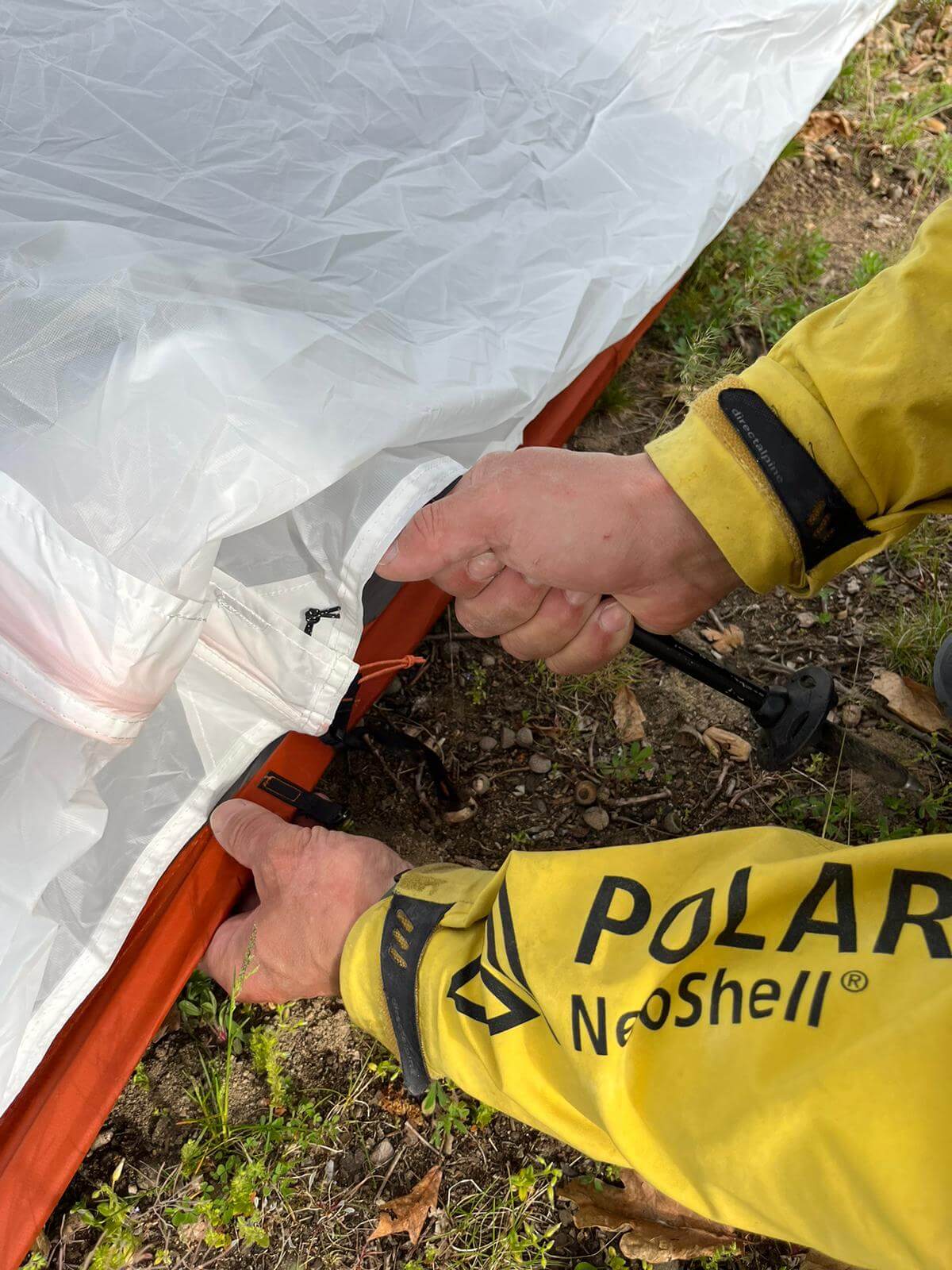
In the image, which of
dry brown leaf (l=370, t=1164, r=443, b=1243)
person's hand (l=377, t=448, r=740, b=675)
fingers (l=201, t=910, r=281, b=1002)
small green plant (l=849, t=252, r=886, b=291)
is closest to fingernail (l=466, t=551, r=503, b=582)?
person's hand (l=377, t=448, r=740, b=675)

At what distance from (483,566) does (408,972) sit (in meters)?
0.43

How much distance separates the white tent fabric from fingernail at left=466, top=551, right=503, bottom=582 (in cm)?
9

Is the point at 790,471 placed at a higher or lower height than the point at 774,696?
higher

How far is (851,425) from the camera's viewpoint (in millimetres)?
906

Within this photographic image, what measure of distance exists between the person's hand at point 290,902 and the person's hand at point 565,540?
0.33 meters

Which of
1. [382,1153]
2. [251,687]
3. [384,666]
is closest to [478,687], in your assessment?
[384,666]

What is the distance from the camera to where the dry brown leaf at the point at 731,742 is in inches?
51.9

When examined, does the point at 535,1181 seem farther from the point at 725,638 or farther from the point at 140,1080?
the point at 725,638

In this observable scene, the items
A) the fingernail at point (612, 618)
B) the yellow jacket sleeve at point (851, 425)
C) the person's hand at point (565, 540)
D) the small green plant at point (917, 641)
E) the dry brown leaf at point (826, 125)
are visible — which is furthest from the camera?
the dry brown leaf at point (826, 125)

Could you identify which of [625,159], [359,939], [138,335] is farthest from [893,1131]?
[625,159]

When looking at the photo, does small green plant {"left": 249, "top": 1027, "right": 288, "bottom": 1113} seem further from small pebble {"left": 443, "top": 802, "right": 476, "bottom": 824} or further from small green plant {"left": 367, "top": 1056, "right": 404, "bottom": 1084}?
small pebble {"left": 443, "top": 802, "right": 476, "bottom": 824}

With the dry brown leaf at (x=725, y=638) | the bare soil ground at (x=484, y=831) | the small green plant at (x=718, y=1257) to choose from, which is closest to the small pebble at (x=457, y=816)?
the bare soil ground at (x=484, y=831)

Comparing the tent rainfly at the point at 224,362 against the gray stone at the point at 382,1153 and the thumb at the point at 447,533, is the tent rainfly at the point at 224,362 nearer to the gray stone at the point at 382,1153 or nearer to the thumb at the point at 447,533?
the thumb at the point at 447,533

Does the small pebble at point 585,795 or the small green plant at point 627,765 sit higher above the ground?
the small green plant at point 627,765
